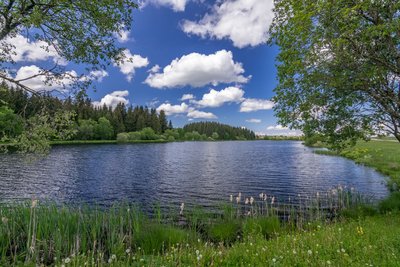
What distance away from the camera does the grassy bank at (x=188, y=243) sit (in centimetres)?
667

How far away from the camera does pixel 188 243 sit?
10836 mm

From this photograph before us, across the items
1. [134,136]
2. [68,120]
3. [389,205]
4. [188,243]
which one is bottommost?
[188,243]

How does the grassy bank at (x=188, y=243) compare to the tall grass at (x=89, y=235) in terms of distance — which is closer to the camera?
the grassy bank at (x=188, y=243)

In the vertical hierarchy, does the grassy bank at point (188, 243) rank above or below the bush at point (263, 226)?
above

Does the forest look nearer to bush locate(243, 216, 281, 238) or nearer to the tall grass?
the tall grass

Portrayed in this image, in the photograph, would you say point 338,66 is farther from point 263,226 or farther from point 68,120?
point 68,120

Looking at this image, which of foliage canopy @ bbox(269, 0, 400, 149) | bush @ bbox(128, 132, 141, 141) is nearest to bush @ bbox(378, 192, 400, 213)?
foliage canopy @ bbox(269, 0, 400, 149)

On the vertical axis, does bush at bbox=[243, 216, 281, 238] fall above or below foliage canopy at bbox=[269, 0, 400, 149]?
below

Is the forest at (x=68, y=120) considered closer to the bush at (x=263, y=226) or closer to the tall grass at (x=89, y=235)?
the tall grass at (x=89, y=235)

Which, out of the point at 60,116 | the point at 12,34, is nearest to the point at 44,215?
the point at 60,116

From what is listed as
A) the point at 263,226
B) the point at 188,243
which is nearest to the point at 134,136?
the point at 263,226

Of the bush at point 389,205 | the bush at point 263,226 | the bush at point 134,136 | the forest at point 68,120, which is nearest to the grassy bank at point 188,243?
the bush at point 263,226

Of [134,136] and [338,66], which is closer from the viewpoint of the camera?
[338,66]

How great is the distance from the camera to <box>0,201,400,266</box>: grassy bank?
667cm
